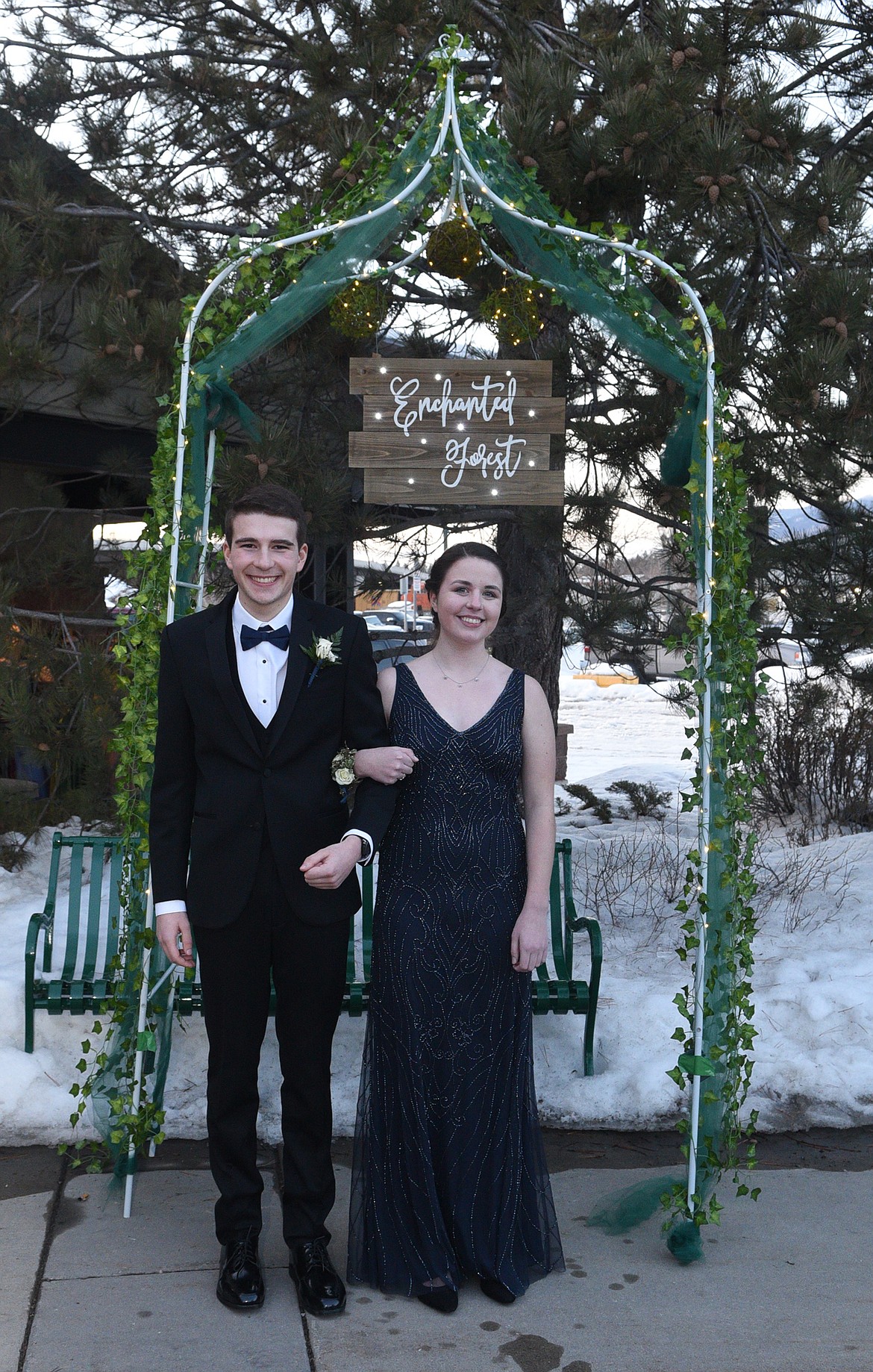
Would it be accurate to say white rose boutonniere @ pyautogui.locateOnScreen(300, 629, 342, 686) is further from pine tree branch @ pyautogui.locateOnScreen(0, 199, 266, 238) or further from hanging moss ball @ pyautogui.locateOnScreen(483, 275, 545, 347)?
pine tree branch @ pyautogui.locateOnScreen(0, 199, 266, 238)

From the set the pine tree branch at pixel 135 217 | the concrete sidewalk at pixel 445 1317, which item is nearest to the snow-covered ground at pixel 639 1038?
the concrete sidewalk at pixel 445 1317

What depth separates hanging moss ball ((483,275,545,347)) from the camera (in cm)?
398

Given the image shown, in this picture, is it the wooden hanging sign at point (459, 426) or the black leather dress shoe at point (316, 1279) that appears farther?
the wooden hanging sign at point (459, 426)

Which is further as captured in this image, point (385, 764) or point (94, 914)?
point (94, 914)

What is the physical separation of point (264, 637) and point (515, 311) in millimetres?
1742

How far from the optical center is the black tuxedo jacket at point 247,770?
2850 mm

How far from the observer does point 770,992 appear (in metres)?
4.63

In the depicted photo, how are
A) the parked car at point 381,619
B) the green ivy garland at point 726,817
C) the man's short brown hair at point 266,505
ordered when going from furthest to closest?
the parked car at point 381,619 → the green ivy garland at point 726,817 → the man's short brown hair at point 266,505

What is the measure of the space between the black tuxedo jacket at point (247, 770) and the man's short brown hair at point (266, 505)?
229 millimetres

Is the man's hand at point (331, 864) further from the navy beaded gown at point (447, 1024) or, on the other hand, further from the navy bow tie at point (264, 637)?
the navy bow tie at point (264, 637)

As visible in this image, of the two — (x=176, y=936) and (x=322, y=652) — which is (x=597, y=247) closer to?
(x=322, y=652)

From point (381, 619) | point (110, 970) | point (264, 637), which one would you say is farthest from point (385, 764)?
point (381, 619)

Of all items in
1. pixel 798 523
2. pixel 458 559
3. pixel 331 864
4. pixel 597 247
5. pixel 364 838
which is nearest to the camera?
pixel 331 864

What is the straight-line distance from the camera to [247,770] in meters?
2.87
